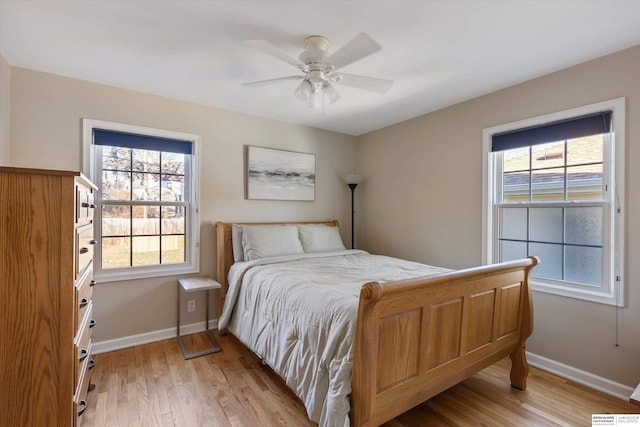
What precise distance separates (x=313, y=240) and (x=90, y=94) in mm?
2531

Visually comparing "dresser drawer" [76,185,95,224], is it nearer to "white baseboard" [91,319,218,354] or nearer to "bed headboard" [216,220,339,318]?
"bed headboard" [216,220,339,318]

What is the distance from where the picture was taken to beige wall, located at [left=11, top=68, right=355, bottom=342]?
243 cm

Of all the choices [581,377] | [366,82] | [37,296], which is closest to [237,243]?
[37,296]

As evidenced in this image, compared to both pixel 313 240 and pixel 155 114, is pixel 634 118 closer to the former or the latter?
pixel 313 240

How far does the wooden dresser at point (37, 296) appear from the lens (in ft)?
4.06

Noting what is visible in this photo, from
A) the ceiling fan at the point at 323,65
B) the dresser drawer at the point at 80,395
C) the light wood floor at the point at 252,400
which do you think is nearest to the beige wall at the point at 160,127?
the light wood floor at the point at 252,400

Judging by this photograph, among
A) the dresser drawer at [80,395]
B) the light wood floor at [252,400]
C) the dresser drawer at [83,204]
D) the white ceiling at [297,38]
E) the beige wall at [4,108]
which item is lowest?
the light wood floor at [252,400]

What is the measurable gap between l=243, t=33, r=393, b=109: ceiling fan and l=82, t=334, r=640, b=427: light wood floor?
6.87ft

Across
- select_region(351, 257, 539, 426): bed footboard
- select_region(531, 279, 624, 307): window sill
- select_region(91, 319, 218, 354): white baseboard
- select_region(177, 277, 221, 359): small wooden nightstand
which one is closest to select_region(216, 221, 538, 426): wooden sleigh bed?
select_region(351, 257, 539, 426): bed footboard

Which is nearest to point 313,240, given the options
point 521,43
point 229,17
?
point 229,17

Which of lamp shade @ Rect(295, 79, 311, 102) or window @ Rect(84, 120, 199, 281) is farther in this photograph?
window @ Rect(84, 120, 199, 281)

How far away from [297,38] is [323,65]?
247 mm

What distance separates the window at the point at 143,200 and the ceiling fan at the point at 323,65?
162 centimetres

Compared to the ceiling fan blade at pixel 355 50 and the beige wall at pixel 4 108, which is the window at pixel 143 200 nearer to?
the beige wall at pixel 4 108
